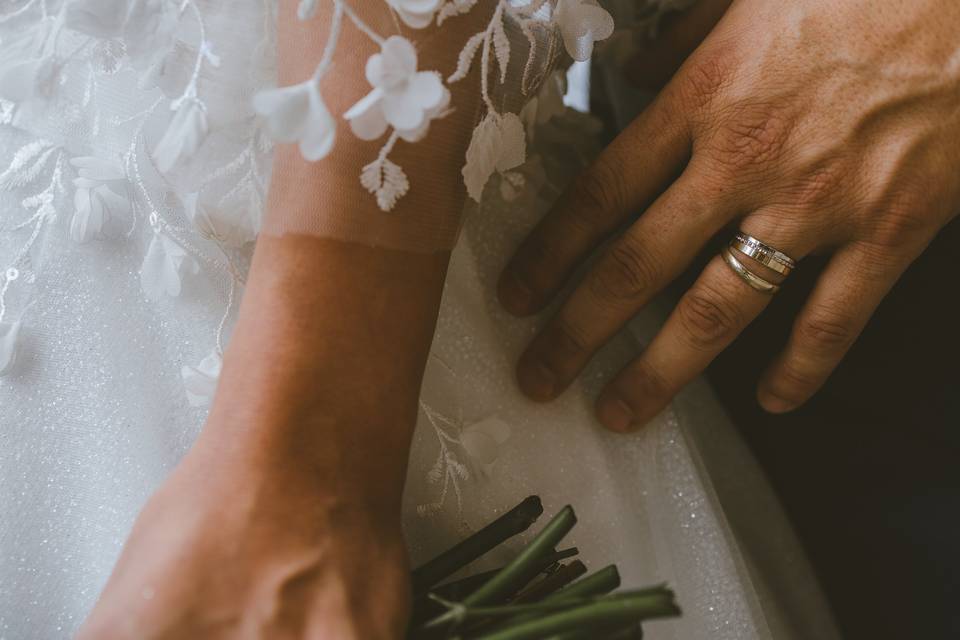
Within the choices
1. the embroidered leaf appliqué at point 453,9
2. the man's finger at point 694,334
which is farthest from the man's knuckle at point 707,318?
the embroidered leaf appliqué at point 453,9

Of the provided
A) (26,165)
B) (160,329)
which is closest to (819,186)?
(160,329)

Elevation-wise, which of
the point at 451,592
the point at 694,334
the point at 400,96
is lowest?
the point at 451,592

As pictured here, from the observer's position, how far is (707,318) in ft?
2.34

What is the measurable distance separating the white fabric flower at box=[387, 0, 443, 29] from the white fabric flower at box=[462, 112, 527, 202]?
3.9 inches

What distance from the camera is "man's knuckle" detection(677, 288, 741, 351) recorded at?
2.33 feet

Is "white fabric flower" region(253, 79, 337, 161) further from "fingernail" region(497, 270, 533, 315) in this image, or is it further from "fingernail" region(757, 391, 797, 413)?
"fingernail" region(757, 391, 797, 413)

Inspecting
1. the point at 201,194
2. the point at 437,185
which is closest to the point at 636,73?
the point at 437,185

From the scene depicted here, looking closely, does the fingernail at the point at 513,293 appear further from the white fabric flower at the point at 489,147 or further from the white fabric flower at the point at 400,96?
the white fabric flower at the point at 400,96

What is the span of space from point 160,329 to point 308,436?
8.3 inches

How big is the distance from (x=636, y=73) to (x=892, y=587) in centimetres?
64

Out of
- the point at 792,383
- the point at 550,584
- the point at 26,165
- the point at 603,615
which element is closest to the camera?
the point at 603,615

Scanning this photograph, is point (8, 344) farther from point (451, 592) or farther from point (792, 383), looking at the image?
point (792, 383)

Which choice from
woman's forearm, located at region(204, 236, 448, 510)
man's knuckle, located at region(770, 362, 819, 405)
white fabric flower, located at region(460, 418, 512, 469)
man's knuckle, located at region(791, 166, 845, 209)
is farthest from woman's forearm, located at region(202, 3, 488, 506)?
man's knuckle, located at region(770, 362, 819, 405)

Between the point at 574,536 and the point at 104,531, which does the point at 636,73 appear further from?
the point at 104,531
